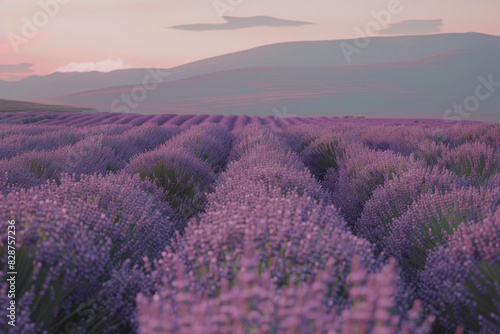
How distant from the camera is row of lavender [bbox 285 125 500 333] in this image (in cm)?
200

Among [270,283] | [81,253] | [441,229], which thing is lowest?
[441,229]

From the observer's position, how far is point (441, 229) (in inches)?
105

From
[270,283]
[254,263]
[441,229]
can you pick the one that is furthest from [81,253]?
[441,229]

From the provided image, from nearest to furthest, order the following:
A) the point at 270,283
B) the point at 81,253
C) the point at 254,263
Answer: the point at 254,263
the point at 270,283
the point at 81,253

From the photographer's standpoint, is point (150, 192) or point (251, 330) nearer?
point (251, 330)

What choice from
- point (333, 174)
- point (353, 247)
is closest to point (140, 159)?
point (333, 174)

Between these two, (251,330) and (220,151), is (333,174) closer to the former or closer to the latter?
(220,151)

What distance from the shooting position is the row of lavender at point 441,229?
2002 mm

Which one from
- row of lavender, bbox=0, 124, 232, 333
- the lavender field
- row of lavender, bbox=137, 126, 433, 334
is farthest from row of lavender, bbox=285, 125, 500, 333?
row of lavender, bbox=0, 124, 232, 333

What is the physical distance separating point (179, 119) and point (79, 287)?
14876mm

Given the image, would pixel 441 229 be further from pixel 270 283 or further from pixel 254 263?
pixel 254 263

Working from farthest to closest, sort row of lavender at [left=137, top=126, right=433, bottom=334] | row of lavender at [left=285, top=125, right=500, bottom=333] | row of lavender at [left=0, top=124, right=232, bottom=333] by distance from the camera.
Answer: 1. row of lavender at [left=285, top=125, right=500, bottom=333]
2. row of lavender at [left=0, top=124, right=232, bottom=333]
3. row of lavender at [left=137, top=126, right=433, bottom=334]

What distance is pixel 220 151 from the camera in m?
8.25

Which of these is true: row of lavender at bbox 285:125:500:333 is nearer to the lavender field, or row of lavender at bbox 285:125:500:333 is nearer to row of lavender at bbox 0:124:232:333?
the lavender field
